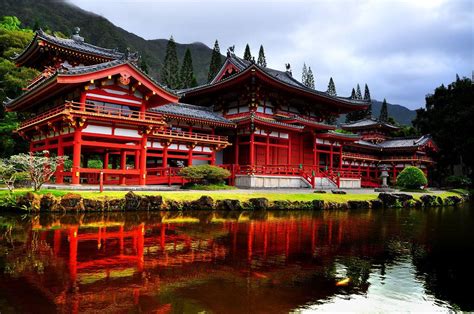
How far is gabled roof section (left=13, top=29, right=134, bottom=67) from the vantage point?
27625mm

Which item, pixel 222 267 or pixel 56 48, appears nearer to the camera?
pixel 222 267

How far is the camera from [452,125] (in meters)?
55.7

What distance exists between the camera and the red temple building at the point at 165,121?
24.2 m

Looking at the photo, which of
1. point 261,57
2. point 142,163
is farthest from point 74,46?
point 261,57

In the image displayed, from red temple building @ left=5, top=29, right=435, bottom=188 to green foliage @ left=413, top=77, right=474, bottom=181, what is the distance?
2149cm

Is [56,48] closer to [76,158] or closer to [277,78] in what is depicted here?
[76,158]

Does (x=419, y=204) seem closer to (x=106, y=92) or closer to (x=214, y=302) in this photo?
(x=106, y=92)

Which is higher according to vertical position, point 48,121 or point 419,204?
point 48,121

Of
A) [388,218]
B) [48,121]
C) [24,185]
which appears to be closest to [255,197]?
[388,218]

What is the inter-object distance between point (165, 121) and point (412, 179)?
25.8 metres

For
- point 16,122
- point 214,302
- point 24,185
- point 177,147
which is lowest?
point 214,302

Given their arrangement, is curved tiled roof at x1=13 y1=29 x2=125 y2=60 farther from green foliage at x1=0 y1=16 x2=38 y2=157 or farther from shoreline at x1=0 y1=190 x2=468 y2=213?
shoreline at x1=0 y1=190 x2=468 y2=213

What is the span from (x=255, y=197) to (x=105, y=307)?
16950 millimetres

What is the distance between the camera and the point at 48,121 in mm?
24922
